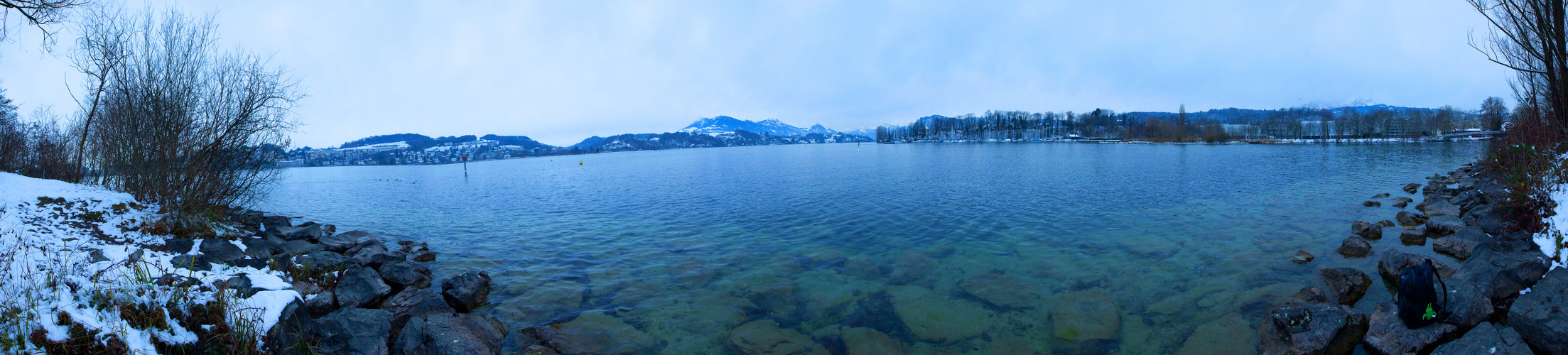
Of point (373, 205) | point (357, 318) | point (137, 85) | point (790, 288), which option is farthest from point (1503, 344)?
point (373, 205)

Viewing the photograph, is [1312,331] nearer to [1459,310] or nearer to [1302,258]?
[1459,310]

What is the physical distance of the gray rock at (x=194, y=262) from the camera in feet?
28.6

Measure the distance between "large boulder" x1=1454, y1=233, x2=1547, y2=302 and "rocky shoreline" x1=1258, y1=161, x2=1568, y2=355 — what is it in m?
0.01

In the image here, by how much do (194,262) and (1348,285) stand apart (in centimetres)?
2019

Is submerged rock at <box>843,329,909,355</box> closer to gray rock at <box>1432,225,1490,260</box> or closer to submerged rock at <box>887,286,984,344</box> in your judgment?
submerged rock at <box>887,286,984,344</box>

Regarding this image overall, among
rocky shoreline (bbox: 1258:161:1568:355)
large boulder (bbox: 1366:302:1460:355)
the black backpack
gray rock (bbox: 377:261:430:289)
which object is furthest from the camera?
gray rock (bbox: 377:261:430:289)

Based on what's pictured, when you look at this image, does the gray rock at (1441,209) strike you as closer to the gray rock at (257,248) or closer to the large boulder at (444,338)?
the large boulder at (444,338)

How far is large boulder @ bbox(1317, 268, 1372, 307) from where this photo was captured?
913 cm

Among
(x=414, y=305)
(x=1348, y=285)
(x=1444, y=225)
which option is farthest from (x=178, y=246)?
(x=1444, y=225)

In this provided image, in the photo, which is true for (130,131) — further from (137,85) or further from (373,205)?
(373,205)

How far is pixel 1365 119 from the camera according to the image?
126875mm

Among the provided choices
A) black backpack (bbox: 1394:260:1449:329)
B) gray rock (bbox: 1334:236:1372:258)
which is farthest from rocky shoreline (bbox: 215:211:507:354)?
gray rock (bbox: 1334:236:1372:258)

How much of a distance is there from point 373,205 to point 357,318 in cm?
2970

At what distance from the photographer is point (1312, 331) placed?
717 centimetres
